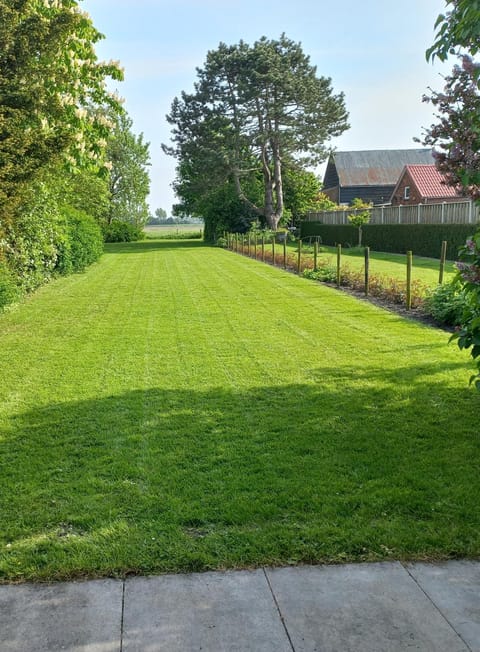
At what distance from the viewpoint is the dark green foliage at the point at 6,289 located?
9.89m

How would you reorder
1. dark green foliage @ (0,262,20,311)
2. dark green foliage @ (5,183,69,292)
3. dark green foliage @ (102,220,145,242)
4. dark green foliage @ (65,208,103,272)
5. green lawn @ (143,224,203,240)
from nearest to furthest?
dark green foliage @ (0,262,20,311)
dark green foliage @ (5,183,69,292)
dark green foliage @ (65,208,103,272)
dark green foliage @ (102,220,145,242)
green lawn @ (143,224,203,240)

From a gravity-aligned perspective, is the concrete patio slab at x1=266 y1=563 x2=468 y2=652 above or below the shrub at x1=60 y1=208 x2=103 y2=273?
below

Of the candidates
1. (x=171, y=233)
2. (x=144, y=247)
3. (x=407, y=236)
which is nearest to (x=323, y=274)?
(x=407, y=236)

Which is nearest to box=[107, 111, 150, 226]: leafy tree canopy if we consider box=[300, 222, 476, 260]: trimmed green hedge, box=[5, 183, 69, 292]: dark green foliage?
box=[300, 222, 476, 260]: trimmed green hedge

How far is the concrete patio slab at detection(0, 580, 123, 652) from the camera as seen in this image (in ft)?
7.29

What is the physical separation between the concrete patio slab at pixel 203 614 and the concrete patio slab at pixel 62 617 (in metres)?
0.07

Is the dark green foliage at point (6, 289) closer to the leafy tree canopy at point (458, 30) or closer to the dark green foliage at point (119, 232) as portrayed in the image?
the leafy tree canopy at point (458, 30)

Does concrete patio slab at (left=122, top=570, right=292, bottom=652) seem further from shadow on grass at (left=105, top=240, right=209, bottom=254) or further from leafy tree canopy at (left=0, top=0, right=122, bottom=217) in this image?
shadow on grass at (left=105, top=240, right=209, bottom=254)

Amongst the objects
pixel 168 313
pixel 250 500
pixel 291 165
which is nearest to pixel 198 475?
pixel 250 500

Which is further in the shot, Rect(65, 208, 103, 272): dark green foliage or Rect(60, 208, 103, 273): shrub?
Rect(65, 208, 103, 272): dark green foliage

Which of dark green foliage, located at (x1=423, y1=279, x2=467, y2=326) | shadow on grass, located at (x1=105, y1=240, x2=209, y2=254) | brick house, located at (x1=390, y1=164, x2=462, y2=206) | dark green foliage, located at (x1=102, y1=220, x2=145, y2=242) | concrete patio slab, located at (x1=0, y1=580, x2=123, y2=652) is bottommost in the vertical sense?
concrete patio slab, located at (x1=0, y1=580, x2=123, y2=652)

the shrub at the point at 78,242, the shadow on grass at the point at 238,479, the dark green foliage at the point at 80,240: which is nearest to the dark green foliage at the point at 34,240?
the shrub at the point at 78,242

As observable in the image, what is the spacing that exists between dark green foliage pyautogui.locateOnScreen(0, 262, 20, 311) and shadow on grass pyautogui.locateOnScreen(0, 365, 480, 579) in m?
5.37

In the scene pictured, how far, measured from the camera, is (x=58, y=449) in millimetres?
4266
